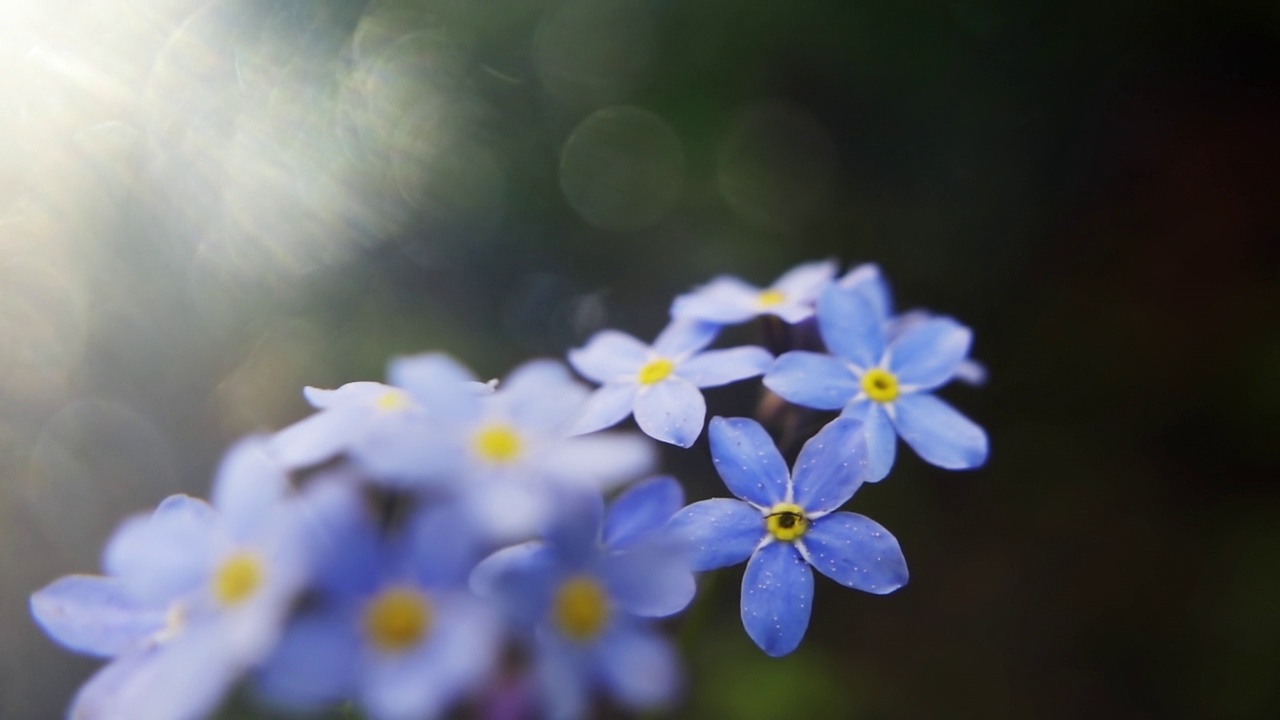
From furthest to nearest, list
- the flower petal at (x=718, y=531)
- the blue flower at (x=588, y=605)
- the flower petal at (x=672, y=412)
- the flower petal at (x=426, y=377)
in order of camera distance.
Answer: the flower petal at (x=672, y=412), the flower petal at (x=718, y=531), the flower petal at (x=426, y=377), the blue flower at (x=588, y=605)

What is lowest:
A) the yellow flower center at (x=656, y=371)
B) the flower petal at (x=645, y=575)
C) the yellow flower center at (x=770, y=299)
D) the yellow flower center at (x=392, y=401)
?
the flower petal at (x=645, y=575)

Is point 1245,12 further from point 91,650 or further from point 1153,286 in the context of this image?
point 91,650

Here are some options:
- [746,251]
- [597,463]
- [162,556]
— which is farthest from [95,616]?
[746,251]

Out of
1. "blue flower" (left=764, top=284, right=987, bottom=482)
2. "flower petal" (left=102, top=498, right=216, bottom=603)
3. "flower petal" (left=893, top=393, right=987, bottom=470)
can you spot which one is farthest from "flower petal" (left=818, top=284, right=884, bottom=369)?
"flower petal" (left=102, top=498, right=216, bottom=603)

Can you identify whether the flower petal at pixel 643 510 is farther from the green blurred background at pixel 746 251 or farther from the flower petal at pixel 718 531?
the green blurred background at pixel 746 251

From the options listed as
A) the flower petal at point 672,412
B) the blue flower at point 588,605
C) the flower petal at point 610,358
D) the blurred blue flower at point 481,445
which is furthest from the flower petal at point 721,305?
the blue flower at point 588,605

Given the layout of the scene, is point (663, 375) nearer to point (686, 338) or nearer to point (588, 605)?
point (686, 338)
